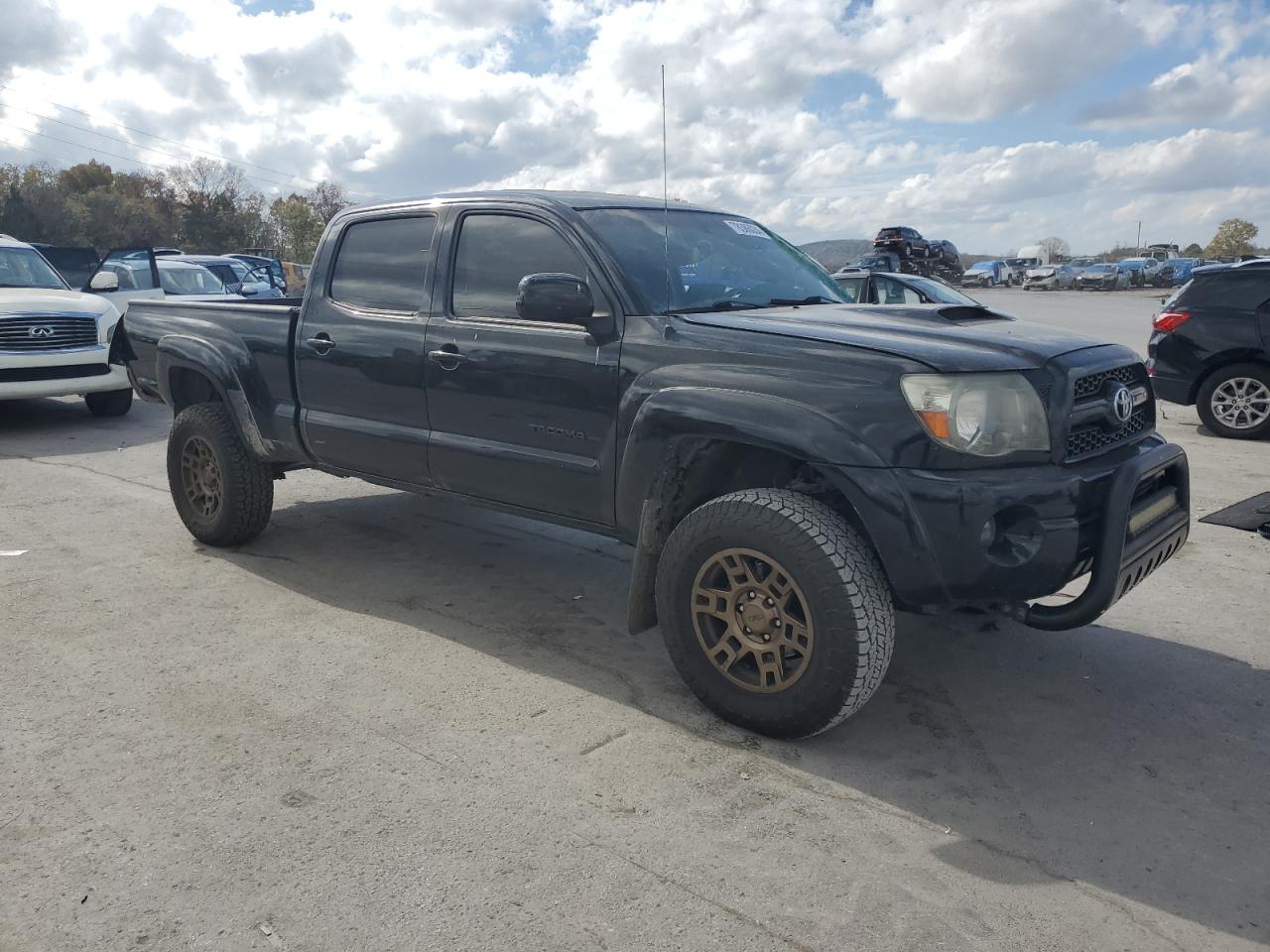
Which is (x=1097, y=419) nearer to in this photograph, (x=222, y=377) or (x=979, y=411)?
(x=979, y=411)

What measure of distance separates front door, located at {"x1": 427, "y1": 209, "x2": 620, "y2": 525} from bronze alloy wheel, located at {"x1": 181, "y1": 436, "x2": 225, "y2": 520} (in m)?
1.71

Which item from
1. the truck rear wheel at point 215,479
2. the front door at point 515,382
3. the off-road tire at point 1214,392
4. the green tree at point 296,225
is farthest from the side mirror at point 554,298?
the green tree at point 296,225

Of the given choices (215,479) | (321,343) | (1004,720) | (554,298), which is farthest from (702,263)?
(215,479)

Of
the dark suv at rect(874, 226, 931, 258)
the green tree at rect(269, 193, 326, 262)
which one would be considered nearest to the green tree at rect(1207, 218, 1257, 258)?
the dark suv at rect(874, 226, 931, 258)

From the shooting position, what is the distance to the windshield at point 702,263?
3975 mm

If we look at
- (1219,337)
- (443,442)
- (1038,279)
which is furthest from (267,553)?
(1038,279)

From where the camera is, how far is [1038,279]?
4953 centimetres

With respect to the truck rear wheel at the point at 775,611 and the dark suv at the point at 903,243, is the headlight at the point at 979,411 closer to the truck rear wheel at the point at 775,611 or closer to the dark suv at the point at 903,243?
the truck rear wheel at the point at 775,611

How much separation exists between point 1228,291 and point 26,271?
11770mm

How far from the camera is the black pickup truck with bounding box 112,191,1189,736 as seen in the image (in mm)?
3143

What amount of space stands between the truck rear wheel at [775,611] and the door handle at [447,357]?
4.37ft

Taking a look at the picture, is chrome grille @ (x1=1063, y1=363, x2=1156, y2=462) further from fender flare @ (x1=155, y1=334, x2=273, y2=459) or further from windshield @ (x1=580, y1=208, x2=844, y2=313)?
fender flare @ (x1=155, y1=334, x2=273, y2=459)

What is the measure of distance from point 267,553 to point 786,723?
3440 millimetres

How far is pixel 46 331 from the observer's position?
9664 mm
